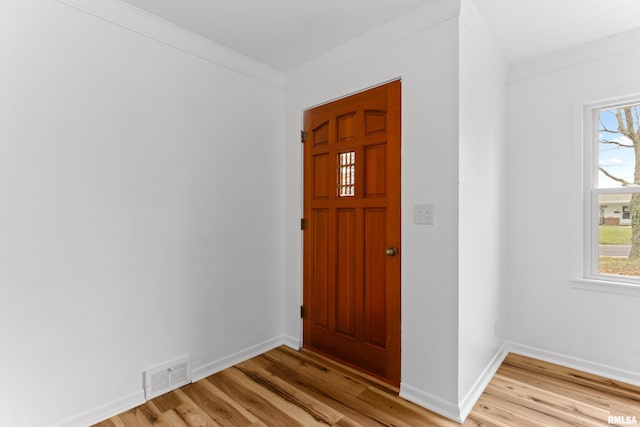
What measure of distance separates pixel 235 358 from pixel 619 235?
121 inches

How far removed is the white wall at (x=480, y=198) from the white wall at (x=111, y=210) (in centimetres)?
160

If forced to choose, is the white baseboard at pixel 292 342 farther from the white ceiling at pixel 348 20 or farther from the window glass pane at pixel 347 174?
the white ceiling at pixel 348 20

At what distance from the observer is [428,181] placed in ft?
6.62

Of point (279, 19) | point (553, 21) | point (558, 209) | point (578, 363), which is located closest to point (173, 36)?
point (279, 19)

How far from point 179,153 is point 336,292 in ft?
5.10

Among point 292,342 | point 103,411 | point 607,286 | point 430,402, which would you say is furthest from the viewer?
point 292,342

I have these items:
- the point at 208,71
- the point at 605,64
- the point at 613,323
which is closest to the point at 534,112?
the point at 605,64

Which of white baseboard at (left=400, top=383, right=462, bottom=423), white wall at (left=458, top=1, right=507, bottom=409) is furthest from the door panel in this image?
white wall at (left=458, top=1, right=507, bottom=409)

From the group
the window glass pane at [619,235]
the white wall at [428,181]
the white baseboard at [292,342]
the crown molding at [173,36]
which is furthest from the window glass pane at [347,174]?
the window glass pane at [619,235]

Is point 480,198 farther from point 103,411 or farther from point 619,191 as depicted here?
point 103,411

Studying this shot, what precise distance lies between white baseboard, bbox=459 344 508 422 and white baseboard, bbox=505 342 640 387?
0.13 metres

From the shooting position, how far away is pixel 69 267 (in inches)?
70.2

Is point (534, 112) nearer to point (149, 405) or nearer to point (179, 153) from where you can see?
point (179, 153)

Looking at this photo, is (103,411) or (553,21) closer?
(103,411)
